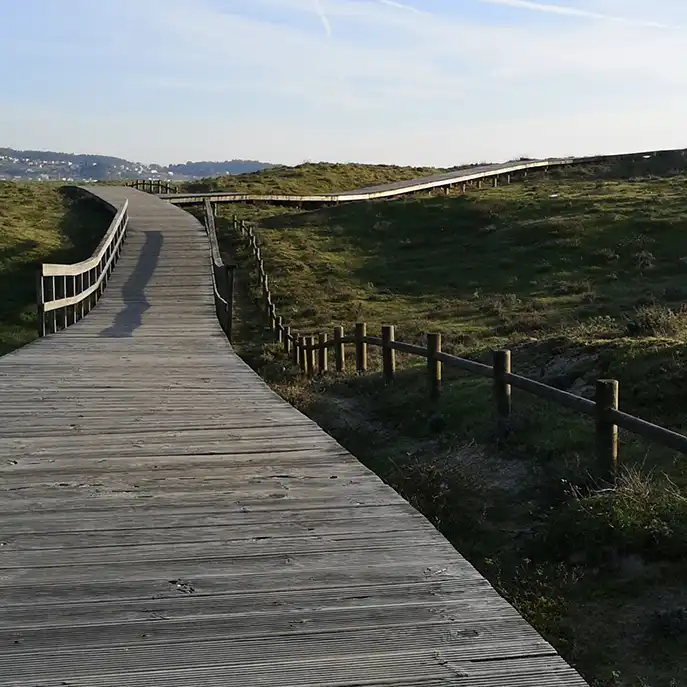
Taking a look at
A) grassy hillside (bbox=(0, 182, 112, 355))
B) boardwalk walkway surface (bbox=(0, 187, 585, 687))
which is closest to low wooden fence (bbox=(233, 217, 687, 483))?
boardwalk walkway surface (bbox=(0, 187, 585, 687))

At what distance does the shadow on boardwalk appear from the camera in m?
15.4

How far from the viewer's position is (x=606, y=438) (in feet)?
24.4

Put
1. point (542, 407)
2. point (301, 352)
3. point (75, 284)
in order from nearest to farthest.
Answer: point (542, 407), point (301, 352), point (75, 284)

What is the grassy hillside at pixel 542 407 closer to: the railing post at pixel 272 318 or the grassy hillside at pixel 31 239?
the railing post at pixel 272 318

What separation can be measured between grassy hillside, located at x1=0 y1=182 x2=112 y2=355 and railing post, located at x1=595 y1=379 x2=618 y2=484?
17127 mm

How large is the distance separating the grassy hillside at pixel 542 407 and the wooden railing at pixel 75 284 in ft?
11.5

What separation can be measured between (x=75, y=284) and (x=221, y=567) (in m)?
16.4

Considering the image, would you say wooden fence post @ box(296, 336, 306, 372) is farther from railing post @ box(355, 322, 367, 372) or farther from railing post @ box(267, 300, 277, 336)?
railing post @ box(267, 300, 277, 336)

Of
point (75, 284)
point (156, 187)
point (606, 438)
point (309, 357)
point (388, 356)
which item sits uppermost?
point (156, 187)

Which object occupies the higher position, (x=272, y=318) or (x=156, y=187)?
(x=156, y=187)

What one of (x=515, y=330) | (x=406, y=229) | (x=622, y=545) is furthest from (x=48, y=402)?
(x=406, y=229)

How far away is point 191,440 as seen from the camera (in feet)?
22.5

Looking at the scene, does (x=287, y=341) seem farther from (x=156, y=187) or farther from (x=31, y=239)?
(x=156, y=187)

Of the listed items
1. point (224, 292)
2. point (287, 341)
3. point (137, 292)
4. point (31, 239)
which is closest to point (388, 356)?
point (287, 341)
